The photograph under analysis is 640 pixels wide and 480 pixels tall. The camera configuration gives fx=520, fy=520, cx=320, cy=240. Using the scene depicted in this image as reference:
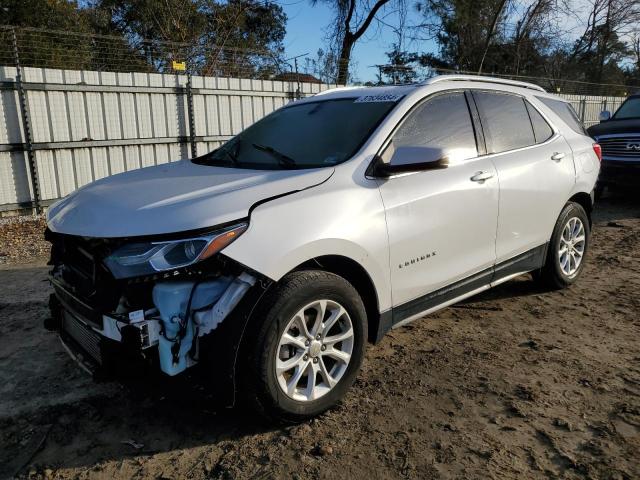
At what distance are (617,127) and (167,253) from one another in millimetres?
9185

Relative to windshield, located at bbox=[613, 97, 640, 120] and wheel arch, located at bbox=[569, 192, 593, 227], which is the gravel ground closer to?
wheel arch, located at bbox=[569, 192, 593, 227]

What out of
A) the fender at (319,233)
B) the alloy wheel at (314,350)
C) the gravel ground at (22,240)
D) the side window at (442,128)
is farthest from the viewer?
the gravel ground at (22,240)

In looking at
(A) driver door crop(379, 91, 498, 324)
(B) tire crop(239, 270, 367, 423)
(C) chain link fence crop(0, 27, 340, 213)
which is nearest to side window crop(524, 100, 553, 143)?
(A) driver door crop(379, 91, 498, 324)

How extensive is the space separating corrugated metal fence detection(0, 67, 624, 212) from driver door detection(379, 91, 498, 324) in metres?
6.77

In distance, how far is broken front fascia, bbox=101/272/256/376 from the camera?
2342mm

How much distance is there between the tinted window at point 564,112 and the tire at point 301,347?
3050 millimetres

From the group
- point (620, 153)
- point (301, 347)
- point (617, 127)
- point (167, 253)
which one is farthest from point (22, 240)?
point (617, 127)

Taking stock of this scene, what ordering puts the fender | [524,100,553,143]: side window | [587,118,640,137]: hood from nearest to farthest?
the fender
[524,100,553,143]: side window
[587,118,640,137]: hood

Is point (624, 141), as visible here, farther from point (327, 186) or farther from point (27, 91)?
point (27, 91)

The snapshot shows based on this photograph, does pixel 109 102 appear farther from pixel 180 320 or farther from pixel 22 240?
pixel 180 320

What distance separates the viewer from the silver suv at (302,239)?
238 cm

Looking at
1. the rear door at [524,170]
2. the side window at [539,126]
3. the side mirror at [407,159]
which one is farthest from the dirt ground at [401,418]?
the side window at [539,126]

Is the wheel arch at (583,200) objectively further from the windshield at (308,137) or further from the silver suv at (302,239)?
the windshield at (308,137)

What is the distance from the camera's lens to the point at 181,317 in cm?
235
